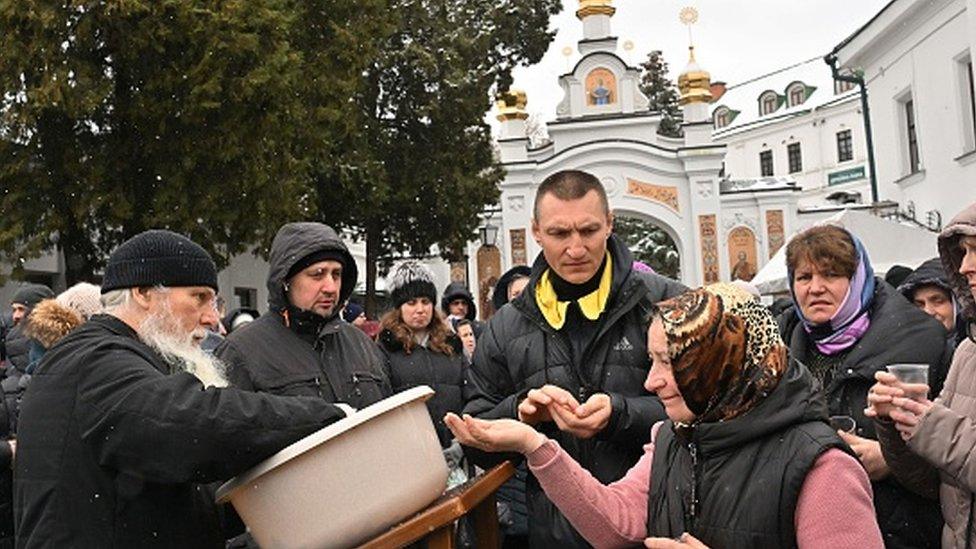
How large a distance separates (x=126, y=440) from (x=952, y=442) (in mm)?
2195

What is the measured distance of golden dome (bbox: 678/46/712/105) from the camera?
130 feet

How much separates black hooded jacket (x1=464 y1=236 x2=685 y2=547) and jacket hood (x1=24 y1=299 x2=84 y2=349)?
330 cm

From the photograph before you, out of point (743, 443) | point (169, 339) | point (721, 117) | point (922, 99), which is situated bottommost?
point (743, 443)

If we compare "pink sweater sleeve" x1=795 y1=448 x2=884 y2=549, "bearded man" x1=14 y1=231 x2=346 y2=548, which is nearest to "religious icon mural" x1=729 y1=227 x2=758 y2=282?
"bearded man" x1=14 y1=231 x2=346 y2=548

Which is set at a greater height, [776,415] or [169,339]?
[169,339]

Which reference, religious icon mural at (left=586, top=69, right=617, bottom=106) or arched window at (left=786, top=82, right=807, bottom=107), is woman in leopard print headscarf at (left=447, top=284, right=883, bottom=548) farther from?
arched window at (left=786, top=82, right=807, bottom=107)

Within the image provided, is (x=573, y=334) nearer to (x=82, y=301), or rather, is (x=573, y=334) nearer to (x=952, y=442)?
(x=952, y=442)

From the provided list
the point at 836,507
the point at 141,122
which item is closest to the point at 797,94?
the point at 141,122

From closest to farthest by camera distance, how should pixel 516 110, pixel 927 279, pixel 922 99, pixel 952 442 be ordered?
pixel 952 442
pixel 927 279
pixel 922 99
pixel 516 110

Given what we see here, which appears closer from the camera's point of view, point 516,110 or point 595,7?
point 516,110

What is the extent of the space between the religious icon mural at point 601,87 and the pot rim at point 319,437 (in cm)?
3820

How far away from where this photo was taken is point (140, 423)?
2.54 m

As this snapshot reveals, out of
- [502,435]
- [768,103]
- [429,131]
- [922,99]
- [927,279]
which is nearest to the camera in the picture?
[502,435]

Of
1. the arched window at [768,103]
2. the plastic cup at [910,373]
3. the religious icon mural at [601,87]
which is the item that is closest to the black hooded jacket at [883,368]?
the plastic cup at [910,373]
